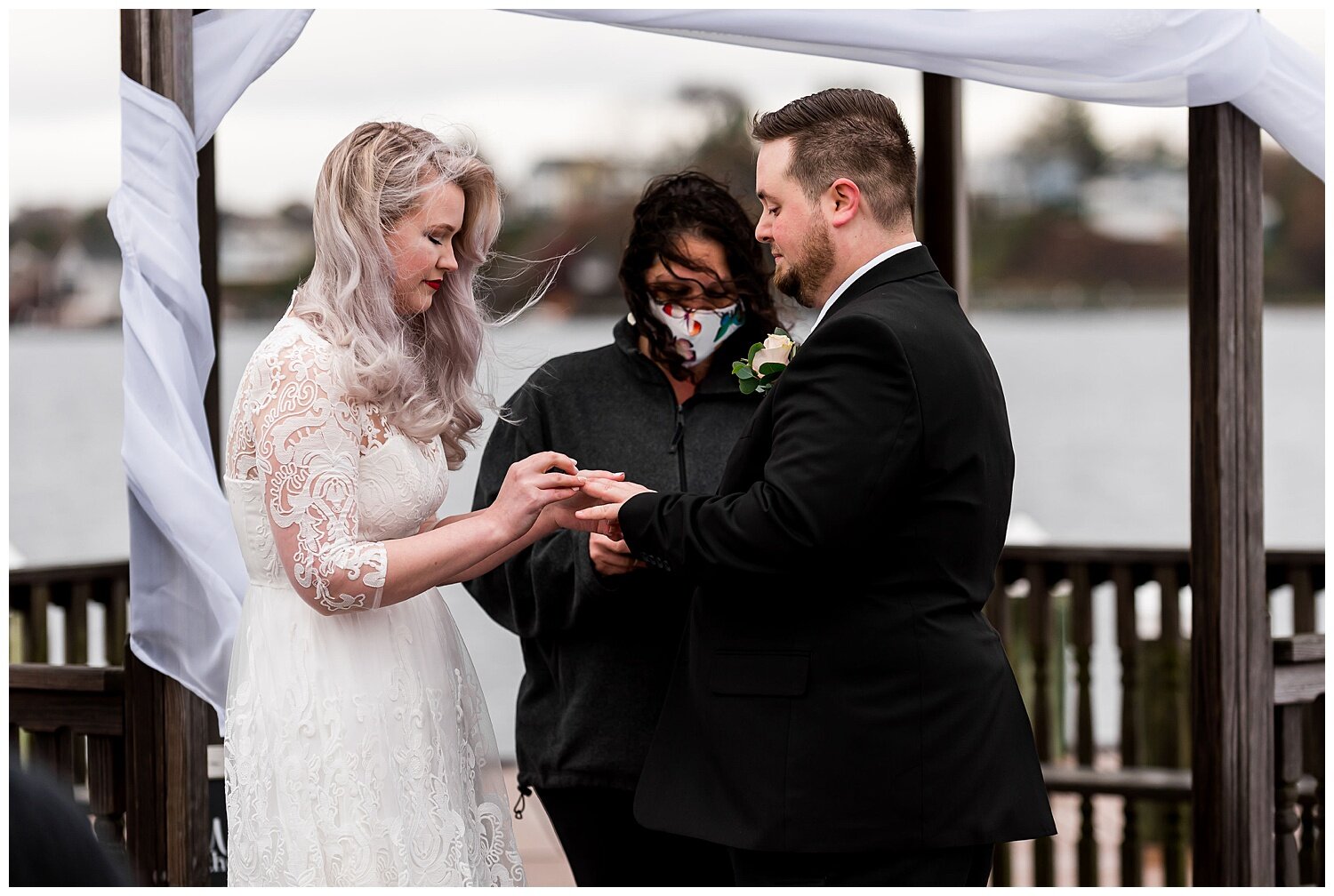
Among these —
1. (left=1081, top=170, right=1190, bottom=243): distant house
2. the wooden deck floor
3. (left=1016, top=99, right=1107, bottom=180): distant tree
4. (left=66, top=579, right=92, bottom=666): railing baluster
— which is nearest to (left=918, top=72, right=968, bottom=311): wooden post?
the wooden deck floor

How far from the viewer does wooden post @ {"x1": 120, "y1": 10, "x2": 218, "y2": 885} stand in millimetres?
2936

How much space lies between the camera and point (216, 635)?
9.71 ft

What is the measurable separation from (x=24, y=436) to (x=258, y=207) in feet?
51.1

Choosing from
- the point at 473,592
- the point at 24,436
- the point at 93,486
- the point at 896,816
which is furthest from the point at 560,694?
the point at 24,436

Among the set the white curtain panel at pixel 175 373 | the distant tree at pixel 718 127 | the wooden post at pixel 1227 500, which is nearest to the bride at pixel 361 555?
the white curtain panel at pixel 175 373

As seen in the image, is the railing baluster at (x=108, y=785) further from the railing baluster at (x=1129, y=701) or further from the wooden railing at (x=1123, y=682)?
the railing baluster at (x=1129, y=701)

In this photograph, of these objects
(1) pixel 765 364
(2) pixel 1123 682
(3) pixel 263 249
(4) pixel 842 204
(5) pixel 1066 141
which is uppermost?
(5) pixel 1066 141

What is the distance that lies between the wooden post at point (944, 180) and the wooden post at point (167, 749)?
2.30 m

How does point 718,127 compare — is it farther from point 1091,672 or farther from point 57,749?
point 57,749

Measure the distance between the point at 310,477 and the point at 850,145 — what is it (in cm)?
96

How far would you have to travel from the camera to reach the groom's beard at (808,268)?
7.13 feet

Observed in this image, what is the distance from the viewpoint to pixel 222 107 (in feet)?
9.88

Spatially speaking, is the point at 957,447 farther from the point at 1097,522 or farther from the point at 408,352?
the point at 1097,522

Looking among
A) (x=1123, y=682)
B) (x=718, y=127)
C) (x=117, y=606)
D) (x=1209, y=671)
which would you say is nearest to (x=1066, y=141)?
(x=718, y=127)
